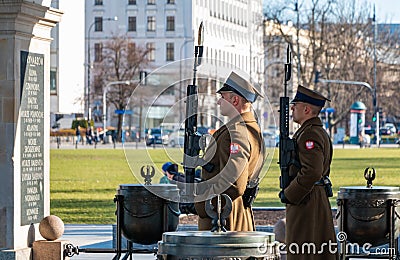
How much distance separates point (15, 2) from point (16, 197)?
77.6 inches

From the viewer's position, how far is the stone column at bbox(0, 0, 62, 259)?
1217 centimetres

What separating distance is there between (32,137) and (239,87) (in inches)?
145

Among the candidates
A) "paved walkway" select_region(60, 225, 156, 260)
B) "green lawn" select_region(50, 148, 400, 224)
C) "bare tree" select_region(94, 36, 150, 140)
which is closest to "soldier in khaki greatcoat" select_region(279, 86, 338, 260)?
"green lawn" select_region(50, 148, 400, 224)

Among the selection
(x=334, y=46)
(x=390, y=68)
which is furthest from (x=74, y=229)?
(x=390, y=68)

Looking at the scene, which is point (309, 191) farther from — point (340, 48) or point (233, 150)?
point (340, 48)

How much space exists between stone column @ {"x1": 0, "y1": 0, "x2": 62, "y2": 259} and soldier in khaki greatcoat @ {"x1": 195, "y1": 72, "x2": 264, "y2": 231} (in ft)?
10.2

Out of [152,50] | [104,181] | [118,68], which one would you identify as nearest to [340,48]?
[118,68]

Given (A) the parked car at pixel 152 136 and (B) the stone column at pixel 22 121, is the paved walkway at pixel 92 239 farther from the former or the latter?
(A) the parked car at pixel 152 136

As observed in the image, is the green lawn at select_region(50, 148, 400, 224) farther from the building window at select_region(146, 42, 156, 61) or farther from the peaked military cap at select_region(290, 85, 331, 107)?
the building window at select_region(146, 42, 156, 61)

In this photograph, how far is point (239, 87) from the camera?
9.59 meters

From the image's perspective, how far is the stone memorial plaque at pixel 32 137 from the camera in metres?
12.4

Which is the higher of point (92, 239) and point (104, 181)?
point (92, 239)

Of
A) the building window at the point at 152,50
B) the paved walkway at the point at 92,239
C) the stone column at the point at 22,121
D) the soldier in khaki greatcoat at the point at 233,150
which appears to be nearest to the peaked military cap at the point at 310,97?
the soldier in khaki greatcoat at the point at 233,150

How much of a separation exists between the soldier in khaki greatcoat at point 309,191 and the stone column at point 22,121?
3.16 metres
